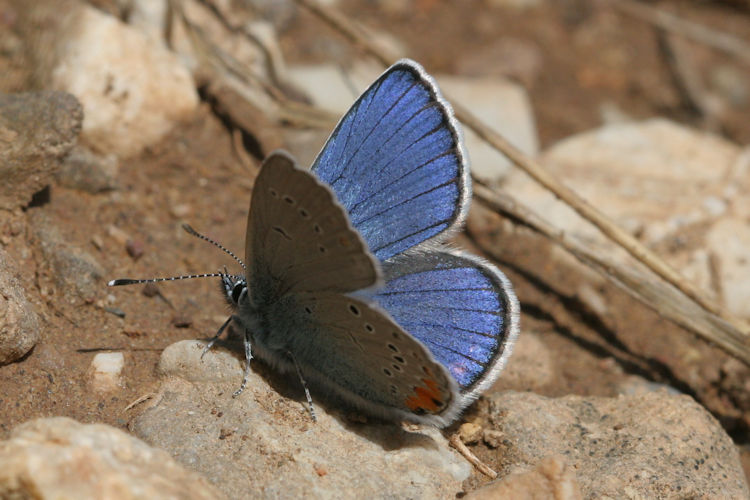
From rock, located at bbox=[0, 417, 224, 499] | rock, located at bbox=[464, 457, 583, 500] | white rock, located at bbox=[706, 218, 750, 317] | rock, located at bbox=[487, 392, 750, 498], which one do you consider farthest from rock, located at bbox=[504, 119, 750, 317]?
rock, located at bbox=[0, 417, 224, 499]

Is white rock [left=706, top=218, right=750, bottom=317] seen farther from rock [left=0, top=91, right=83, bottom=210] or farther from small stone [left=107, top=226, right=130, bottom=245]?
rock [left=0, top=91, right=83, bottom=210]

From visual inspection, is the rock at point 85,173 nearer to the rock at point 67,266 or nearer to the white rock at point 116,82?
the white rock at point 116,82

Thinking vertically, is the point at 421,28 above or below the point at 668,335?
above

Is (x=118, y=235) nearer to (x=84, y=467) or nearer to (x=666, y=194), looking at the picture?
(x=84, y=467)

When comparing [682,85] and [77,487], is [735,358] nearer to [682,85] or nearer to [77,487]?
[77,487]

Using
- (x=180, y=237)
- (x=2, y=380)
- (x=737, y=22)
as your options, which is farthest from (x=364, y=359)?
(x=737, y=22)

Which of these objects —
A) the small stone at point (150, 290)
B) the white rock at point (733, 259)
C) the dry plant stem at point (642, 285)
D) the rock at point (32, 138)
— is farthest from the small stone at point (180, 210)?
the white rock at point (733, 259)
